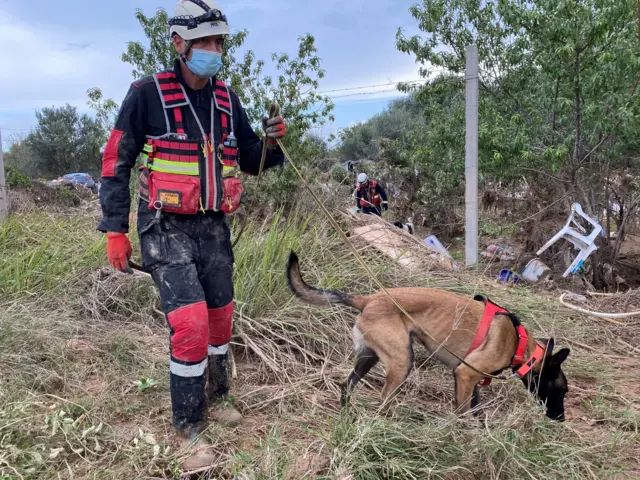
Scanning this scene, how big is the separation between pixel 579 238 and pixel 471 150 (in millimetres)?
1984

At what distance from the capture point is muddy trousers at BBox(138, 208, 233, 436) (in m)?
2.57

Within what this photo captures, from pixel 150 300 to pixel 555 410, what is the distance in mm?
3268

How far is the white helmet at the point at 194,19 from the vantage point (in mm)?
2607

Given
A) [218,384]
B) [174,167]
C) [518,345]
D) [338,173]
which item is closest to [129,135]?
[174,167]

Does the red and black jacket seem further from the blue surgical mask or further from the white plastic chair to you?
the white plastic chair

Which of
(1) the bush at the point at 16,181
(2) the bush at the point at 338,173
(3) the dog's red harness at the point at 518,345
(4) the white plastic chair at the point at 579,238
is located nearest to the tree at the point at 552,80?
(4) the white plastic chair at the point at 579,238

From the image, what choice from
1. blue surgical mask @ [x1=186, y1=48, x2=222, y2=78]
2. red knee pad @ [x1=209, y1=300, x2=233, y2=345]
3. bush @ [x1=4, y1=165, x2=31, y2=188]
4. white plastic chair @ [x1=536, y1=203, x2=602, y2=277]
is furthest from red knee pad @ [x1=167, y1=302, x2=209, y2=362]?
bush @ [x1=4, y1=165, x2=31, y2=188]

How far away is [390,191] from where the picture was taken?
40.7ft

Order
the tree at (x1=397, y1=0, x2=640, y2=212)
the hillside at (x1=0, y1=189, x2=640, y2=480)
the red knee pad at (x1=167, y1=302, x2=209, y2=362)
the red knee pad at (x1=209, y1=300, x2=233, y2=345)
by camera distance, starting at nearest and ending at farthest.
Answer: the hillside at (x1=0, y1=189, x2=640, y2=480)
the red knee pad at (x1=167, y1=302, x2=209, y2=362)
the red knee pad at (x1=209, y1=300, x2=233, y2=345)
the tree at (x1=397, y1=0, x2=640, y2=212)

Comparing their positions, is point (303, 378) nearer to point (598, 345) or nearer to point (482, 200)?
point (598, 345)

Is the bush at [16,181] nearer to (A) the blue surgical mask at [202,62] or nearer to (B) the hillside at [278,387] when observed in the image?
(B) the hillside at [278,387]

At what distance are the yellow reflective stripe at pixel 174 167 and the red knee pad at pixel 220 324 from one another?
0.78 metres

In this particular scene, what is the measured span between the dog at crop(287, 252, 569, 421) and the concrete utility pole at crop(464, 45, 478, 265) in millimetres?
2963

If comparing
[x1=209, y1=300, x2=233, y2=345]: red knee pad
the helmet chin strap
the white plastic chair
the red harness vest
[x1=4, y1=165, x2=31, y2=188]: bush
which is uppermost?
the helmet chin strap
